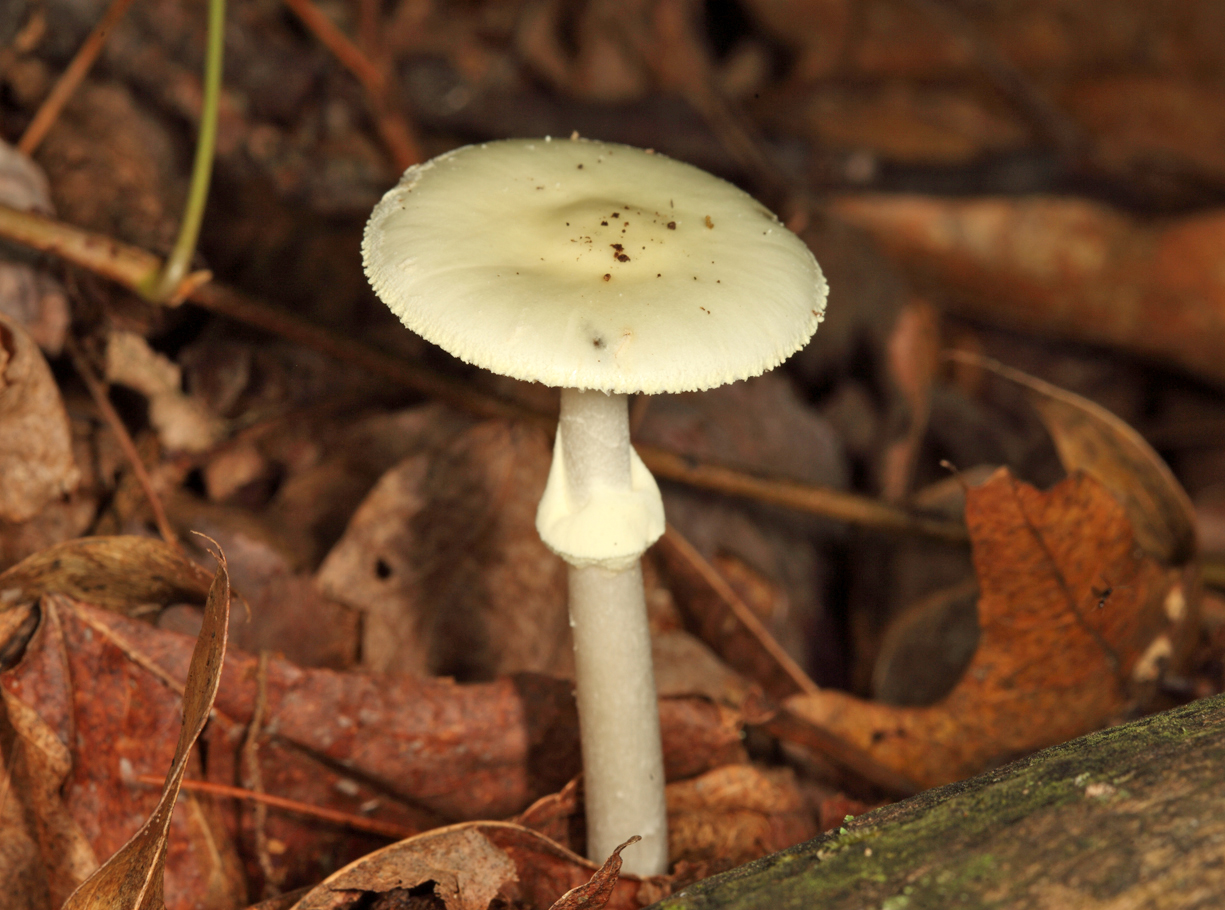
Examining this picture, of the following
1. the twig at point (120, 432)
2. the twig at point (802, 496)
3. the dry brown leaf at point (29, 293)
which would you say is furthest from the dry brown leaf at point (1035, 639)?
the dry brown leaf at point (29, 293)

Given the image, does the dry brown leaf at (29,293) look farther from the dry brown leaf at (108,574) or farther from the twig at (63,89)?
the dry brown leaf at (108,574)

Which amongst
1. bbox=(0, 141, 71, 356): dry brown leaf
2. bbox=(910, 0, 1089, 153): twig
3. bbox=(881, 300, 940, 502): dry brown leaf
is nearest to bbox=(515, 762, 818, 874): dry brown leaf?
bbox=(881, 300, 940, 502): dry brown leaf

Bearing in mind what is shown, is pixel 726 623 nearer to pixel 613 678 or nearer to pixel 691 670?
pixel 691 670

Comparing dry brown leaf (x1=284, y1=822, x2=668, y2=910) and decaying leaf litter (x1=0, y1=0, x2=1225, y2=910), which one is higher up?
decaying leaf litter (x1=0, y1=0, x2=1225, y2=910)

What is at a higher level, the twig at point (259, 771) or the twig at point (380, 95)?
the twig at point (380, 95)

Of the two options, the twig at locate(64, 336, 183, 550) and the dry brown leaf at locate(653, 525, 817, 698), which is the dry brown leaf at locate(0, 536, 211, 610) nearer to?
the twig at locate(64, 336, 183, 550)

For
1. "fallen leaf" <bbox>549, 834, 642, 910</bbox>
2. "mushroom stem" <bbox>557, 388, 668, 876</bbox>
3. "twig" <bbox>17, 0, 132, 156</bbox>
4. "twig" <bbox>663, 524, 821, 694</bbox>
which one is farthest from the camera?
"twig" <bbox>17, 0, 132, 156</bbox>

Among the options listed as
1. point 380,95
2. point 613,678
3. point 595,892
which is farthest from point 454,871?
point 380,95
